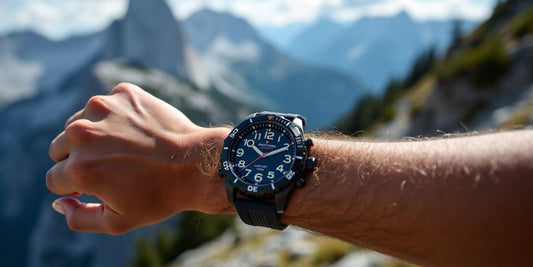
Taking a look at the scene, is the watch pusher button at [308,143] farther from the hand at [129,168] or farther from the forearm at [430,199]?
the hand at [129,168]

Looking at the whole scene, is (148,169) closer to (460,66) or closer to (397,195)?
(397,195)

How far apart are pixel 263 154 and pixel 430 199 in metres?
1.61

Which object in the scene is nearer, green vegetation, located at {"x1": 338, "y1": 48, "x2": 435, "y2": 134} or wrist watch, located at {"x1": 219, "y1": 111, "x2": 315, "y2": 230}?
wrist watch, located at {"x1": 219, "y1": 111, "x2": 315, "y2": 230}

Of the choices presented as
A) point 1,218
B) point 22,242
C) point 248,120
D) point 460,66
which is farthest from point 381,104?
point 1,218

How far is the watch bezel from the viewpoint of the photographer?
11.5ft

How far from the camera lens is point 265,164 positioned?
3.78 meters

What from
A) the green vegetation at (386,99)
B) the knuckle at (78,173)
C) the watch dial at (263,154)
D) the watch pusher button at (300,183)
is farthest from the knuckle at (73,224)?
the green vegetation at (386,99)

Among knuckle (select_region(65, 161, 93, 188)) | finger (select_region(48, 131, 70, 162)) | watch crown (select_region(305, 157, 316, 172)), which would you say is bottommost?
knuckle (select_region(65, 161, 93, 188))

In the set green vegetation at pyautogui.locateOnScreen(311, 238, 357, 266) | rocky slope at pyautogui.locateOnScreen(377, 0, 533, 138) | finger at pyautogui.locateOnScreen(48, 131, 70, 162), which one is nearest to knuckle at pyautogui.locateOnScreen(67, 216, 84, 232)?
finger at pyautogui.locateOnScreen(48, 131, 70, 162)

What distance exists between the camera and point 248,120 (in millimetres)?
4066

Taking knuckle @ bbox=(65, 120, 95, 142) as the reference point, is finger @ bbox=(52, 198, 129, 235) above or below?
below

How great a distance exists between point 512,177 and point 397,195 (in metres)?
0.72

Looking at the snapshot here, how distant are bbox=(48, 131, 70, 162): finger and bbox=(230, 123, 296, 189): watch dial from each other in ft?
5.47

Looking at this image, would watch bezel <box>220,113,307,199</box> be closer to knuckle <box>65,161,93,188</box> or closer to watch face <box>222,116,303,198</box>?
watch face <box>222,116,303,198</box>
